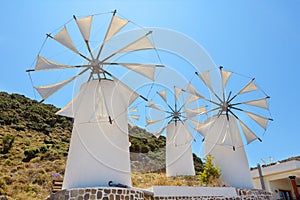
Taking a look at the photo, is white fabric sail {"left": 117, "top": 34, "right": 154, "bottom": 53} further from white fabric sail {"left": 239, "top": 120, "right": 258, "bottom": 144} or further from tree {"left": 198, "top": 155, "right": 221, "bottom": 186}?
white fabric sail {"left": 239, "top": 120, "right": 258, "bottom": 144}

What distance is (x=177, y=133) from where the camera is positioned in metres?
17.1

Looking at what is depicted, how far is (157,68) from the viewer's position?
30.8 ft

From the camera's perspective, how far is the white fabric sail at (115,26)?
28.8ft

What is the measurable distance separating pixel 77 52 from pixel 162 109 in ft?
32.1

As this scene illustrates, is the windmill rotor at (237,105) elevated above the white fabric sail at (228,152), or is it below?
above

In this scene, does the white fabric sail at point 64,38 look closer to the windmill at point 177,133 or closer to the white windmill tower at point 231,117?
the white windmill tower at point 231,117

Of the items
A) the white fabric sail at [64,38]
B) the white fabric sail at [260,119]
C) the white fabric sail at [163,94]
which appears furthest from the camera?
the white fabric sail at [163,94]

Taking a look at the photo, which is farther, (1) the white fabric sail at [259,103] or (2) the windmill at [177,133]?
(2) the windmill at [177,133]

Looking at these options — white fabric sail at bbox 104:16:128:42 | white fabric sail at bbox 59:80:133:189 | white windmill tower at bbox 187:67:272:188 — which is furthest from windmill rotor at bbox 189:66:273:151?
white fabric sail at bbox 59:80:133:189

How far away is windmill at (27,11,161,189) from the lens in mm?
7793

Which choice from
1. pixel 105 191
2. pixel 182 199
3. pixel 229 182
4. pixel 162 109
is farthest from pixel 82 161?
pixel 162 109

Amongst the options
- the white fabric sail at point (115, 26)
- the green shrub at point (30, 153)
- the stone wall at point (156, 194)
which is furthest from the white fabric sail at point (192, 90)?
the green shrub at point (30, 153)

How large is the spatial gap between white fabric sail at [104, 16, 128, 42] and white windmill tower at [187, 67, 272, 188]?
220 inches

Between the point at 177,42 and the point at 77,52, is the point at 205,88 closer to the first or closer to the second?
the point at 177,42
